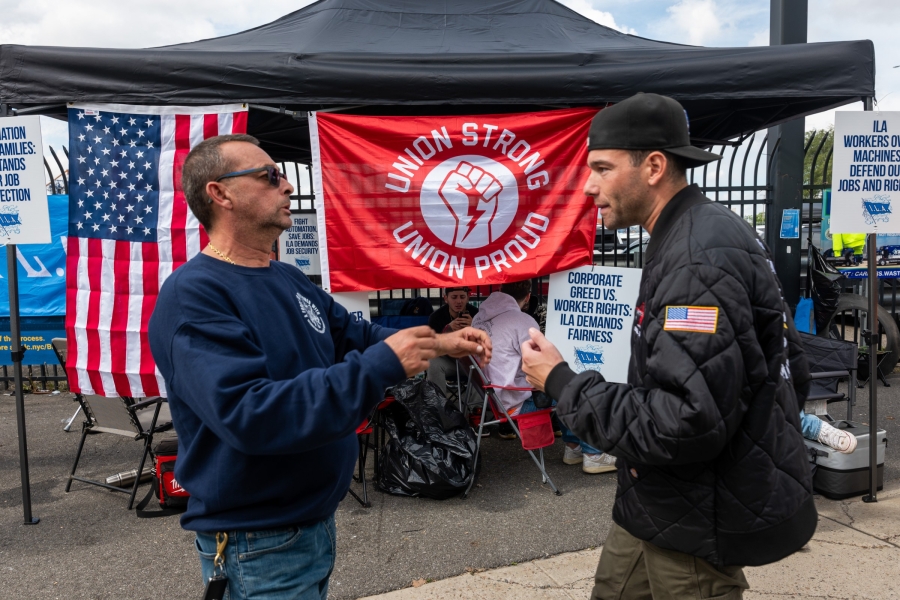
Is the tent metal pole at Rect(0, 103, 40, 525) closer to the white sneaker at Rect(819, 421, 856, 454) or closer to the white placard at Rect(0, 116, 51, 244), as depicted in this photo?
the white placard at Rect(0, 116, 51, 244)

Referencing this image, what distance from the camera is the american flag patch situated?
151 centimetres

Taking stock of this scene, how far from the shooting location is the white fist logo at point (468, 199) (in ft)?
15.5

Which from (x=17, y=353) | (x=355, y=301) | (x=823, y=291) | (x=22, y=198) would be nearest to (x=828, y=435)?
(x=355, y=301)

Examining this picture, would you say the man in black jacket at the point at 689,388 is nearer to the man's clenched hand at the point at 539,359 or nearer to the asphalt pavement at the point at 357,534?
the man's clenched hand at the point at 539,359

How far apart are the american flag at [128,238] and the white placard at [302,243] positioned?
112 inches

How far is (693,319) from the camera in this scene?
5.02ft

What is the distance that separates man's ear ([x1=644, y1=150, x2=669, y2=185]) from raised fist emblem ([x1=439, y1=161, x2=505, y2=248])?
2.99 meters

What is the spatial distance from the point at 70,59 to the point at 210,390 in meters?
3.55

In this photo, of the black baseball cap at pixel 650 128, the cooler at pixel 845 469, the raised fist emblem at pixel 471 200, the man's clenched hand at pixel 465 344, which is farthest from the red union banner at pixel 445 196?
the black baseball cap at pixel 650 128

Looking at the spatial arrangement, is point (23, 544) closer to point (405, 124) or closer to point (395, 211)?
point (395, 211)

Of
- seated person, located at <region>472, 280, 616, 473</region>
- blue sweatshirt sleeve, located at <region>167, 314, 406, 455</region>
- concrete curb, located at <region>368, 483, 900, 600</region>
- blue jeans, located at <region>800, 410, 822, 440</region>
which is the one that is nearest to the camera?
blue sweatshirt sleeve, located at <region>167, 314, 406, 455</region>

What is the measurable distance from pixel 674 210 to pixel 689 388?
519 millimetres

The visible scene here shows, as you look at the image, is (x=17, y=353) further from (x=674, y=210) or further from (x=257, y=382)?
(x=674, y=210)

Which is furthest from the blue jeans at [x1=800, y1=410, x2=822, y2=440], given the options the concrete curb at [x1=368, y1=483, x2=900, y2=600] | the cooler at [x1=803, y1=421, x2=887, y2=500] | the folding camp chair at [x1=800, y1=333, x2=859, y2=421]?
the concrete curb at [x1=368, y1=483, x2=900, y2=600]
